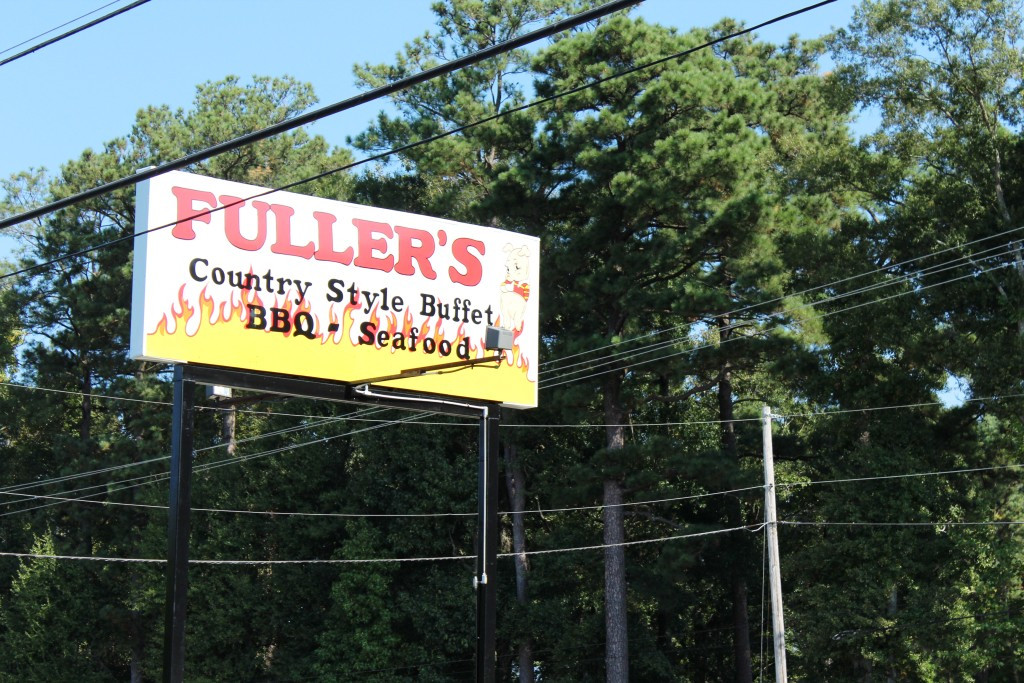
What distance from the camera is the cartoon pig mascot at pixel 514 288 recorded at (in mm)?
16938

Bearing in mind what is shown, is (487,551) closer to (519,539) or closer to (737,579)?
(737,579)

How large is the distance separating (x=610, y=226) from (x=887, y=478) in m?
9.16

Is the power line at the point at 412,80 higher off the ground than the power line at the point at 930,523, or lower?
higher

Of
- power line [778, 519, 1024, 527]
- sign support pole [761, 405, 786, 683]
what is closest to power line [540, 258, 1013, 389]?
power line [778, 519, 1024, 527]

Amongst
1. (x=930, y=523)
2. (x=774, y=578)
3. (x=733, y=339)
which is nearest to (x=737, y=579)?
(x=930, y=523)

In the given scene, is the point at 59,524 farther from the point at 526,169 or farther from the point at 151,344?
the point at 151,344

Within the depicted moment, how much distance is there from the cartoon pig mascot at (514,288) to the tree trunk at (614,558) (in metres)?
15.7

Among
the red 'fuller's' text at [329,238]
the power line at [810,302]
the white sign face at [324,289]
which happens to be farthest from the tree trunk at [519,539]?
the red 'fuller's' text at [329,238]

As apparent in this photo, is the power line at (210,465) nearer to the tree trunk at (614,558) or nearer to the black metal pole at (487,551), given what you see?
the tree trunk at (614,558)

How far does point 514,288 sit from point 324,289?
9.31ft

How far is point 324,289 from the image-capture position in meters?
15.4

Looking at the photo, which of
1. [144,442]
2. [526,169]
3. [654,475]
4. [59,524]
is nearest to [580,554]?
[654,475]

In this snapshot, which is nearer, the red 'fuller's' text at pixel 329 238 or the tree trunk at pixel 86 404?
the red 'fuller's' text at pixel 329 238

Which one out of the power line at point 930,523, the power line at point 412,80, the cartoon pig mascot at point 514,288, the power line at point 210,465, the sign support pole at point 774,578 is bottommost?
the sign support pole at point 774,578
